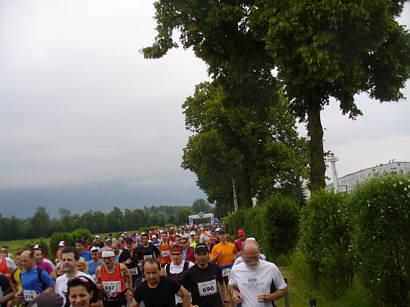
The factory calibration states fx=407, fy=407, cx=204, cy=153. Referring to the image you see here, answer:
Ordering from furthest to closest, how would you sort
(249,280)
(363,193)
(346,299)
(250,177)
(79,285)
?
1. (250,177)
2. (346,299)
3. (363,193)
4. (249,280)
5. (79,285)

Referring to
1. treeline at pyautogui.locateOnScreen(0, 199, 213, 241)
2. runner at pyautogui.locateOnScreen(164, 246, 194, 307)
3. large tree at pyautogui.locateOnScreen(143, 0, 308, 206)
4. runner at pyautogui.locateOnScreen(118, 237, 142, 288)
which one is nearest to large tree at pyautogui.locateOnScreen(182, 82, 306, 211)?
large tree at pyautogui.locateOnScreen(143, 0, 308, 206)

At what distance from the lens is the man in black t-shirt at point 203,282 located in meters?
6.97

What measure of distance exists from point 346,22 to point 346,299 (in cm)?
838

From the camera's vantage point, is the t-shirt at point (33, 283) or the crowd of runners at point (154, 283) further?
the t-shirt at point (33, 283)

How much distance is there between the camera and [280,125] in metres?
34.5

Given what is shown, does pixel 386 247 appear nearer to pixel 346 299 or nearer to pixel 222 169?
pixel 346 299

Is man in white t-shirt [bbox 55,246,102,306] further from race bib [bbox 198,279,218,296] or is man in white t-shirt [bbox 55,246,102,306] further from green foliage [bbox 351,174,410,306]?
green foliage [bbox 351,174,410,306]

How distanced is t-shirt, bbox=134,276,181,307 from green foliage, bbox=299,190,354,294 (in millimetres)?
5702

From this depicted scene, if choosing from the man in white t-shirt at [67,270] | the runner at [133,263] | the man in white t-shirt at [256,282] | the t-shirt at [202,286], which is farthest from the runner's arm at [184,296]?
the runner at [133,263]

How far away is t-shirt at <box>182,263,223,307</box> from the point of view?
6.97 meters

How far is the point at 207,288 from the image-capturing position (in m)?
7.02

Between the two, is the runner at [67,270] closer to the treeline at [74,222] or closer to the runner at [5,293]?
the runner at [5,293]

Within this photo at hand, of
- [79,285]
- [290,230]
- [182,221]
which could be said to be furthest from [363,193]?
[182,221]

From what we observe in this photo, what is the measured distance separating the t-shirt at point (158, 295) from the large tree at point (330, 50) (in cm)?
947
